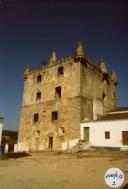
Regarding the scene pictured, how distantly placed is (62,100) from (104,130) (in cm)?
698

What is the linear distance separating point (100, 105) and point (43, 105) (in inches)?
306

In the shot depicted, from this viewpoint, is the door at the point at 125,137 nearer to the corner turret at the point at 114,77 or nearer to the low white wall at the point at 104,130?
the low white wall at the point at 104,130

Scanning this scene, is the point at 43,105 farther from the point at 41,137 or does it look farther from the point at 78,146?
the point at 78,146

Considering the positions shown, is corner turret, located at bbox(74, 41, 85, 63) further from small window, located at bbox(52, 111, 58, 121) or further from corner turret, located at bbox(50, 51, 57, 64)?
small window, located at bbox(52, 111, 58, 121)

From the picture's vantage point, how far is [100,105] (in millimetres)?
28891

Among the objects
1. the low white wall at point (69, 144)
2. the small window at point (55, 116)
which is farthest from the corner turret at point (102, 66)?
the low white wall at point (69, 144)

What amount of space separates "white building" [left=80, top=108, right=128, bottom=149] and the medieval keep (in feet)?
3.95

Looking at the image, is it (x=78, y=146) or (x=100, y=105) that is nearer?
(x=78, y=146)

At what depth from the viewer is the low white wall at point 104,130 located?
21.8 meters

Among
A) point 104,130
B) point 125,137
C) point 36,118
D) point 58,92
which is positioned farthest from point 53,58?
point 125,137

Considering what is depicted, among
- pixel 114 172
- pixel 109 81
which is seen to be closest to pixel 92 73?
pixel 109 81

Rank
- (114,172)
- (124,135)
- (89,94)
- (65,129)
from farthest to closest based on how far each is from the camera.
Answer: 1. (89,94)
2. (65,129)
3. (124,135)
4. (114,172)

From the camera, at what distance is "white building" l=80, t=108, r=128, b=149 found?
21656 millimetres

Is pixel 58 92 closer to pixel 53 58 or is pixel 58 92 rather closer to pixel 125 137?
pixel 53 58
